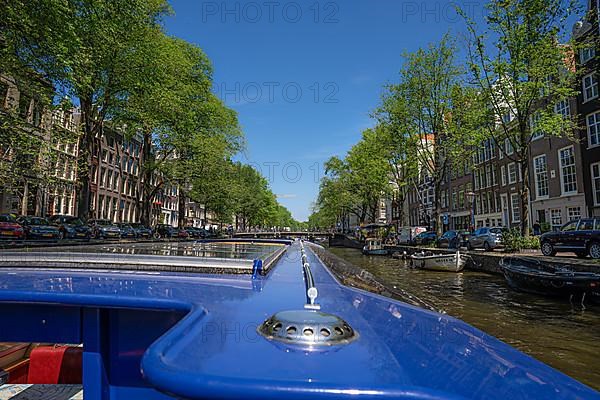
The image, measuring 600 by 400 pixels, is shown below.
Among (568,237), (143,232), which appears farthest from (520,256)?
(143,232)

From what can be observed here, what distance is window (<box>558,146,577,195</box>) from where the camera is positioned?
27.9 m

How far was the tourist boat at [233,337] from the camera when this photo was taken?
3.00 ft

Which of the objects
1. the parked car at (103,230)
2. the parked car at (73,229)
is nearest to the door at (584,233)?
the parked car at (73,229)

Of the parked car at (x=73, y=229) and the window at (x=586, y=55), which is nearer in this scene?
the parked car at (x=73, y=229)

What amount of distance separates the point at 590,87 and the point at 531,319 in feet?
77.4

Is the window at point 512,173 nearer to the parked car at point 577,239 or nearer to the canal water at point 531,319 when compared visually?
the parked car at point 577,239

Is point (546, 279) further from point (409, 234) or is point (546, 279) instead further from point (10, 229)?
point (409, 234)

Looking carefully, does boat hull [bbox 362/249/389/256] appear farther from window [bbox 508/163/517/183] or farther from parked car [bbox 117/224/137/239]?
parked car [bbox 117/224/137/239]

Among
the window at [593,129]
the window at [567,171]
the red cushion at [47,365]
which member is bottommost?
the red cushion at [47,365]

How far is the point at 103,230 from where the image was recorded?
28.1 metres

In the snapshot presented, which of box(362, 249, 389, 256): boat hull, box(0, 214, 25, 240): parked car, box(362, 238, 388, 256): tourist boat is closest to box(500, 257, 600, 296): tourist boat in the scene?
box(362, 249, 389, 256): boat hull

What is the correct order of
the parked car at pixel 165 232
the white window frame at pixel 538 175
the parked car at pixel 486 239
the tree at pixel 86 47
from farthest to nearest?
the parked car at pixel 165 232 < the white window frame at pixel 538 175 < the parked car at pixel 486 239 < the tree at pixel 86 47

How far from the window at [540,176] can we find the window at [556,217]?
159 centimetres

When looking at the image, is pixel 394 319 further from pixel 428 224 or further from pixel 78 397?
pixel 428 224
